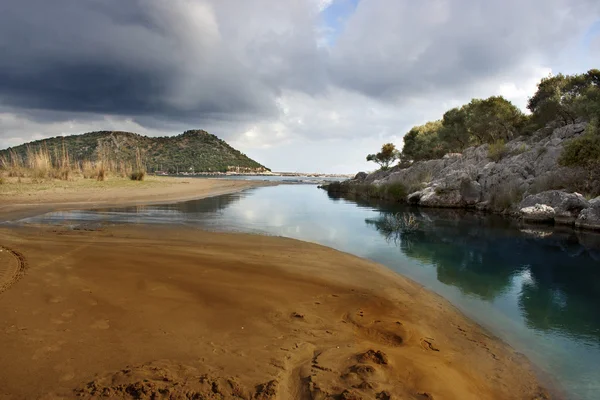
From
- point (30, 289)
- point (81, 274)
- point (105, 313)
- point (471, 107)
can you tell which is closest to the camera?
point (105, 313)

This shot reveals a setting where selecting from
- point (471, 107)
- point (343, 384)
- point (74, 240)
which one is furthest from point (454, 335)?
point (471, 107)

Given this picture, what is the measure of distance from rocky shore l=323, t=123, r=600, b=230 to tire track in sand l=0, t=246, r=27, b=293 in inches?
954

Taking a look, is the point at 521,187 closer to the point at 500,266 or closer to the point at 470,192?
the point at 470,192

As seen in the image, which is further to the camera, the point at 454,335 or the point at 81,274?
the point at 81,274

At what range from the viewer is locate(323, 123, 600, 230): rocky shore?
20.7 meters

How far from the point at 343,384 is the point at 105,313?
156 inches

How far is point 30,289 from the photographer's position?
645 cm

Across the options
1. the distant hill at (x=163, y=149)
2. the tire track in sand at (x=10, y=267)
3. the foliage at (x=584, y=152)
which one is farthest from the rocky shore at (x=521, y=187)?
the distant hill at (x=163, y=149)

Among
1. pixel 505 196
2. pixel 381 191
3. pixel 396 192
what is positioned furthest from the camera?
pixel 381 191

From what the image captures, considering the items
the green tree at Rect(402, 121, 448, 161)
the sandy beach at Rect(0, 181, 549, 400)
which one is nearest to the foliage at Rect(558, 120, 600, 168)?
the sandy beach at Rect(0, 181, 549, 400)

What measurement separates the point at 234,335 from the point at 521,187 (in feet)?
90.3

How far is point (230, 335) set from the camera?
5.10 meters

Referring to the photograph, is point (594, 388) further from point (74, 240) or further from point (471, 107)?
point (471, 107)

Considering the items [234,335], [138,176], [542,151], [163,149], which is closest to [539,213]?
[542,151]
